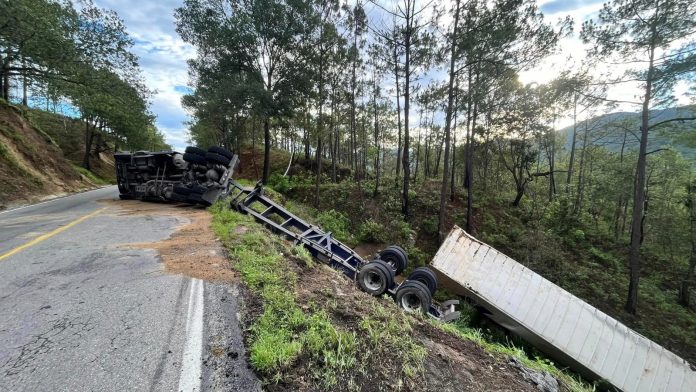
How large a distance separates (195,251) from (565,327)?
27.2ft

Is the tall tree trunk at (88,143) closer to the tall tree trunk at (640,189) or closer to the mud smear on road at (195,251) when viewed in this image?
the mud smear on road at (195,251)

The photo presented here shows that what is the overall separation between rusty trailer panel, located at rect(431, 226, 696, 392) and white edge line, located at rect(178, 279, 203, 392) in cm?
651

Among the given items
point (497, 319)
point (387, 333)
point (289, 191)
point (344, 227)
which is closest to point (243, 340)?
point (387, 333)

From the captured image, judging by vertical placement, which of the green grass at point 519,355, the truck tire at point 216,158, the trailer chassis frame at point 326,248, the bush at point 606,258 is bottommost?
the bush at point 606,258

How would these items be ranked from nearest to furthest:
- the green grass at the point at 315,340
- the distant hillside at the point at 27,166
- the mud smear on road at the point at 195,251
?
1. the green grass at the point at 315,340
2. the mud smear on road at the point at 195,251
3. the distant hillside at the point at 27,166

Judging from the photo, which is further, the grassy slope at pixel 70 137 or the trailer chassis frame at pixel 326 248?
the grassy slope at pixel 70 137

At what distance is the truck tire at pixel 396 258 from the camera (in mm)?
7691

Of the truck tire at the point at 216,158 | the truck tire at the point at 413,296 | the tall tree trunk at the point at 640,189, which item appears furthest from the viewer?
the tall tree trunk at the point at 640,189

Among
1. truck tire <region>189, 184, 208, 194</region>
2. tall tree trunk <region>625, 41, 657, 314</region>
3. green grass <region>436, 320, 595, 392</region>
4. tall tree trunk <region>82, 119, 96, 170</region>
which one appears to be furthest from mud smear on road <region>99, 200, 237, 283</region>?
tall tree trunk <region>82, 119, 96, 170</region>

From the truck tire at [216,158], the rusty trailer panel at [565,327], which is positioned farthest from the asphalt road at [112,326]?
the rusty trailer panel at [565,327]

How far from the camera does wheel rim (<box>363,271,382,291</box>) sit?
18.8ft

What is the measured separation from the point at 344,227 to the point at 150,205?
9337mm

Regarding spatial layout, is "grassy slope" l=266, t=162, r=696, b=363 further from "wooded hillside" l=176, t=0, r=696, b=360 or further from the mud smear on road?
the mud smear on road

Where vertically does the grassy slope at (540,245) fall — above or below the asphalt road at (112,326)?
below
